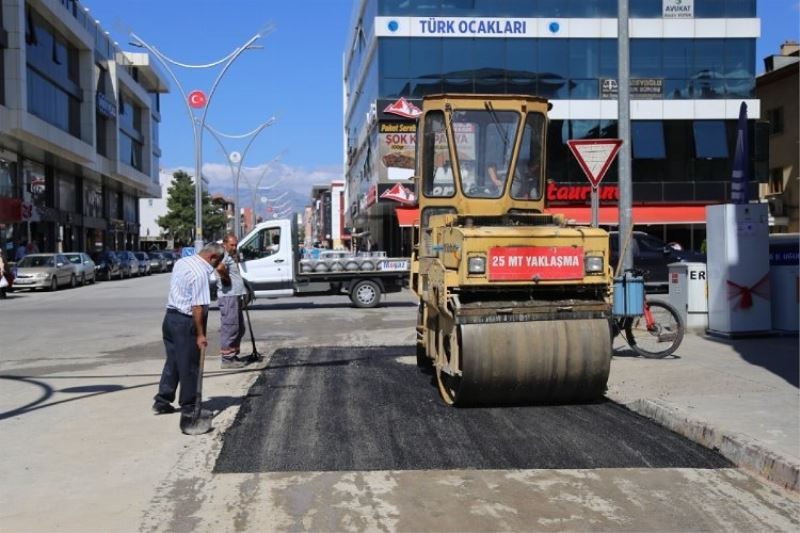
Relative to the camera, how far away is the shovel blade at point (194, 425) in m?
7.07

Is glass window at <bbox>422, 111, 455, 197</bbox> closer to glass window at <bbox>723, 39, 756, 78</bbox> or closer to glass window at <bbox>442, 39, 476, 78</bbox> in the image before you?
glass window at <bbox>442, 39, 476, 78</bbox>

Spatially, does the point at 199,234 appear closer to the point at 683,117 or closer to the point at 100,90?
the point at 683,117

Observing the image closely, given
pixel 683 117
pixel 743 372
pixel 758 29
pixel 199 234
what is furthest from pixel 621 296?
pixel 758 29

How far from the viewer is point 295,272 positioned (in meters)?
20.0

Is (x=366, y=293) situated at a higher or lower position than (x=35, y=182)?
lower

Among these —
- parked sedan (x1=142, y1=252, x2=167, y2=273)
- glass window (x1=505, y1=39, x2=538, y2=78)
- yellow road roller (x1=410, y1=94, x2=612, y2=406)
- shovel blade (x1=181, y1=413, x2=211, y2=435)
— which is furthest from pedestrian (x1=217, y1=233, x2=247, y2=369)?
parked sedan (x1=142, y1=252, x2=167, y2=273)

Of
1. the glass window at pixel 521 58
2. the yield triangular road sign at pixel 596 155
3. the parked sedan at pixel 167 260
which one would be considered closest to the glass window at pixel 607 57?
the glass window at pixel 521 58

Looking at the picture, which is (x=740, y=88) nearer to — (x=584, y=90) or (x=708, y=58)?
(x=708, y=58)

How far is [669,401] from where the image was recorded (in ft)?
25.4

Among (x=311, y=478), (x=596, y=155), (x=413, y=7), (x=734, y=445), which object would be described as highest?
(x=413, y=7)

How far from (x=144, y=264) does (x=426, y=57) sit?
2658cm

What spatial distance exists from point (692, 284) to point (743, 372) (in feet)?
11.7

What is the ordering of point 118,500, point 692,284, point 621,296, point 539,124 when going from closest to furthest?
point 118,500
point 539,124
point 621,296
point 692,284

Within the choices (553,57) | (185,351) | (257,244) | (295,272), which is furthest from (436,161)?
(553,57)
